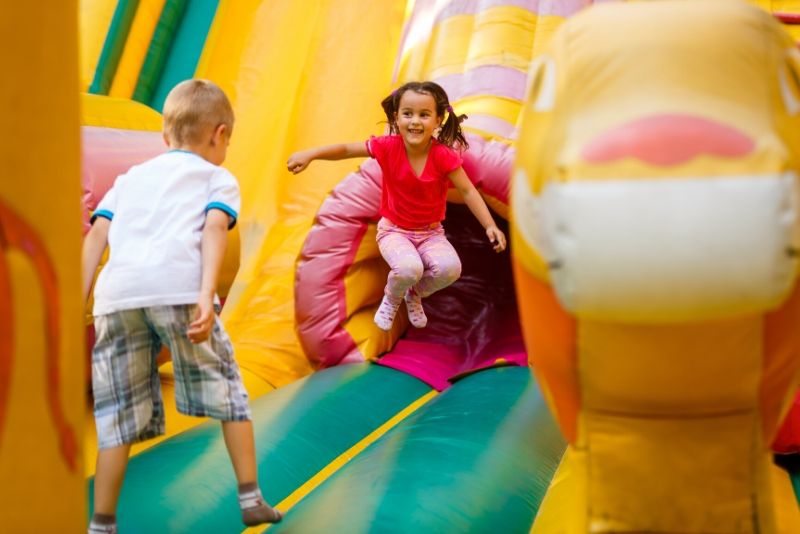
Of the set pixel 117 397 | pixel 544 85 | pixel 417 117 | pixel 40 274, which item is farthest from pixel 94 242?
pixel 417 117

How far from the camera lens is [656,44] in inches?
43.9

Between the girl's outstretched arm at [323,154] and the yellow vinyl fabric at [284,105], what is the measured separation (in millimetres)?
592

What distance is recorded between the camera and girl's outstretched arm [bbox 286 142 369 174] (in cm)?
238

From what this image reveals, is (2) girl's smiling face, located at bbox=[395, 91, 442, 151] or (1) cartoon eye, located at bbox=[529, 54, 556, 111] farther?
(2) girl's smiling face, located at bbox=[395, 91, 442, 151]

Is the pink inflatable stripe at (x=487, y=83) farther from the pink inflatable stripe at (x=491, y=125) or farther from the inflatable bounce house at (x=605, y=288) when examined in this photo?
the inflatable bounce house at (x=605, y=288)

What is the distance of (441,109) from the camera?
2607 millimetres

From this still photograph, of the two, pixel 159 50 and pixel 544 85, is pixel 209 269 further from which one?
pixel 159 50

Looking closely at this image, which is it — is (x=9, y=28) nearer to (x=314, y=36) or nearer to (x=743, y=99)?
(x=743, y=99)

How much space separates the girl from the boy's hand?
916 millimetres

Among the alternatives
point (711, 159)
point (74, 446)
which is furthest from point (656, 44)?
point (74, 446)

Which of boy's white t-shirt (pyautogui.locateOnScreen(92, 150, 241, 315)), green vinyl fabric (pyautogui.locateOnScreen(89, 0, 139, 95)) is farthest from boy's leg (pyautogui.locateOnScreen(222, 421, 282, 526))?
green vinyl fabric (pyautogui.locateOnScreen(89, 0, 139, 95))

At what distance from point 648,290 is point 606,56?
27 centimetres

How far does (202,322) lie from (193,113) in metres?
0.38

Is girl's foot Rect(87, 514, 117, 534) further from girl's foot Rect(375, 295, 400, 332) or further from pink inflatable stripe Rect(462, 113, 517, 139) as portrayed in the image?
pink inflatable stripe Rect(462, 113, 517, 139)
